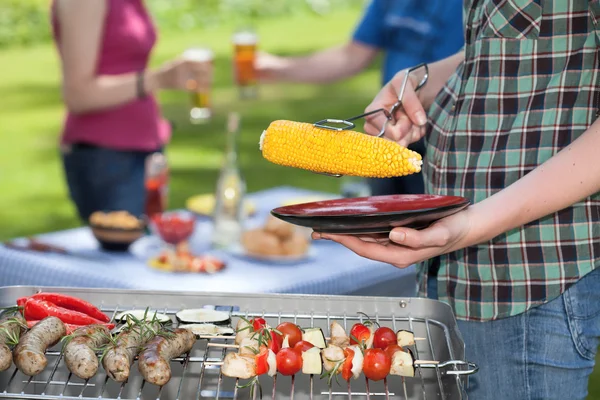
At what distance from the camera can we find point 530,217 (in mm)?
2139

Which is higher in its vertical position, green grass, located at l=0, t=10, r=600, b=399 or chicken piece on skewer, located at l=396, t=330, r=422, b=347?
chicken piece on skewer, located at l=396, t=330, r=422, b=347

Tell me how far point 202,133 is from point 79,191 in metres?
6.19

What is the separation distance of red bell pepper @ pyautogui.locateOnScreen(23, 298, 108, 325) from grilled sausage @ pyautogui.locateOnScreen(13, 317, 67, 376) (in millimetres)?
104

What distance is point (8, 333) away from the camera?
2057mm

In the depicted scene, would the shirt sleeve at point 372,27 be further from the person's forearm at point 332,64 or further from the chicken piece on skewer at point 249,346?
the chicken piece on skewer at point 249,346

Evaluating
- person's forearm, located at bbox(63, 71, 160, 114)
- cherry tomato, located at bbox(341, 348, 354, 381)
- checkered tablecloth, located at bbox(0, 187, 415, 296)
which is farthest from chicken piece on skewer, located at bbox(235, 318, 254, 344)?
person's forearm, located at bbox(63, 71, 160, 114)

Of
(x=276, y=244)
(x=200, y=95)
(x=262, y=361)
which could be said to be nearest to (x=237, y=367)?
(x=262, y=361)

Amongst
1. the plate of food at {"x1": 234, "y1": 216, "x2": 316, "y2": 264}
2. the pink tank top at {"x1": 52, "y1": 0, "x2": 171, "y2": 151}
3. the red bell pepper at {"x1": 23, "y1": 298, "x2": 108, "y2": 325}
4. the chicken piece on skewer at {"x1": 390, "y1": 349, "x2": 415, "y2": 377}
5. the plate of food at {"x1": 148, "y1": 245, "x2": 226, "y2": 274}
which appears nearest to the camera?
the chicken piece on skewer at {"x1": 390, "y1": 349, "x2": 415, "y2": 377}

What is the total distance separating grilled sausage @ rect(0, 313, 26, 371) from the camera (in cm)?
197

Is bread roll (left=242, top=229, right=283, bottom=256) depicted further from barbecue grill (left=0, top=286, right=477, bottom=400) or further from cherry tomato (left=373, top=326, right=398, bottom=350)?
cherry tomato (left=373, top=326, right=398, bottom=350)

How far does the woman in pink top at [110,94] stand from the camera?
15.3 feet

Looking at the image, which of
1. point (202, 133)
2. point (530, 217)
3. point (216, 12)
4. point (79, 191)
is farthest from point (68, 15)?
point (216, 12)

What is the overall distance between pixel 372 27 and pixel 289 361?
3.18 metres

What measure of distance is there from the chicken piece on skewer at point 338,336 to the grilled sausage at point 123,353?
16.7 inches
